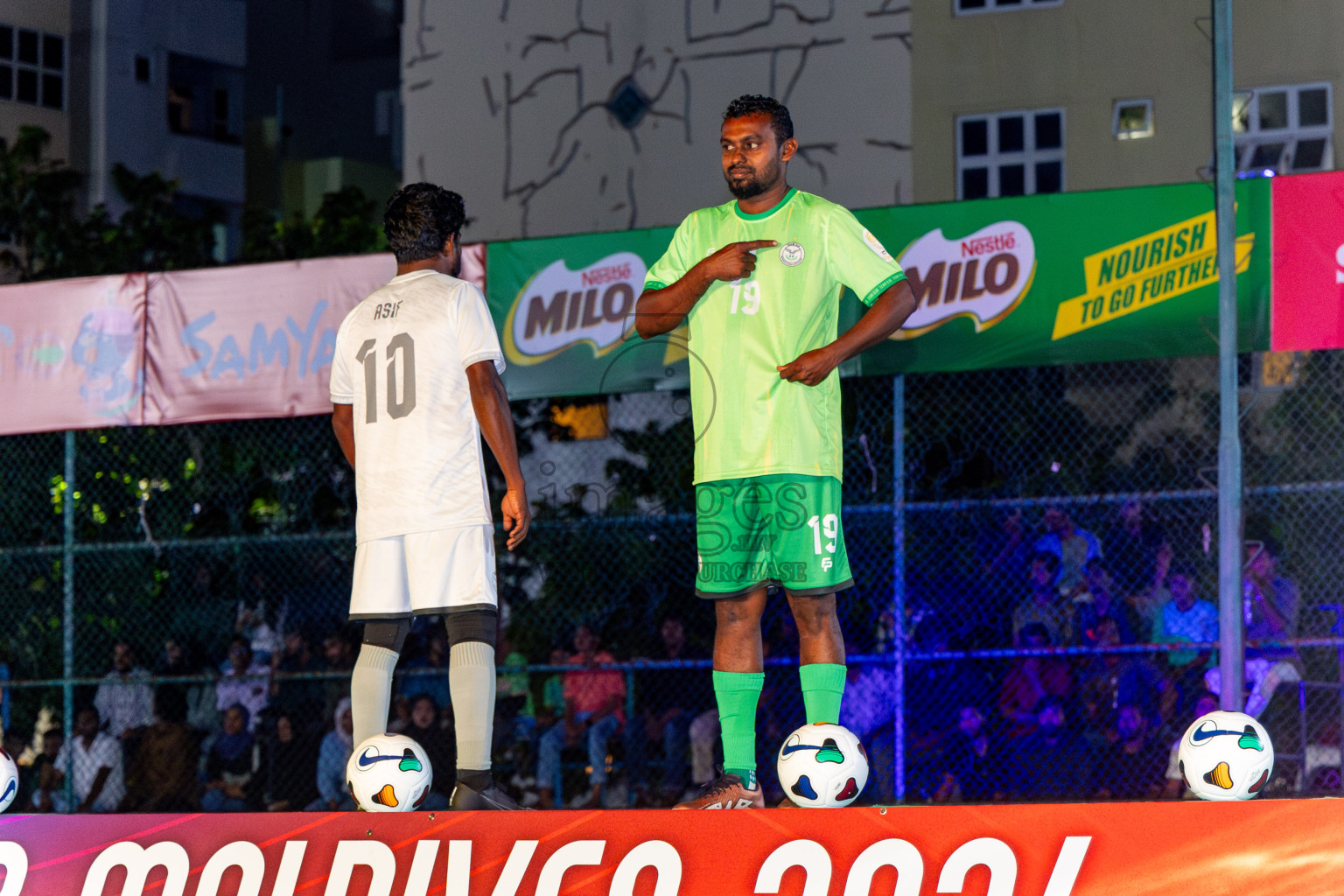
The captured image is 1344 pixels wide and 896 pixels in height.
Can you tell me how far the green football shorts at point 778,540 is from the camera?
15.0 feet

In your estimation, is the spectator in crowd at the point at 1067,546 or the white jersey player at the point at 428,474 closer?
the white jersey player at the point at 428,474

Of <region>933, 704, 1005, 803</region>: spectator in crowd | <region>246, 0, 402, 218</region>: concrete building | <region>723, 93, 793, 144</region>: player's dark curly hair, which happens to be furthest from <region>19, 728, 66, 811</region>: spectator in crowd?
<region>246, 0, 402, 218</region>: concrete building

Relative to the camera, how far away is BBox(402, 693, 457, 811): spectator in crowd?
910 cm

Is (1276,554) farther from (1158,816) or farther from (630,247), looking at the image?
(1158,816)

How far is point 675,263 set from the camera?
194 inches

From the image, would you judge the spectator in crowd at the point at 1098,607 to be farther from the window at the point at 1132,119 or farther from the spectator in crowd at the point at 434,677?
the window at the point at 1132,119

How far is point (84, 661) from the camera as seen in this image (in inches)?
419

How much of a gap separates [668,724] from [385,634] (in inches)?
173

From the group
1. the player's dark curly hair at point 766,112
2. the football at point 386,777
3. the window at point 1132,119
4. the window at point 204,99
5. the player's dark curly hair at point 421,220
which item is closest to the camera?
the football at point 386,777

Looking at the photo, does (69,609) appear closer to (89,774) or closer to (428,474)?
(89,774)

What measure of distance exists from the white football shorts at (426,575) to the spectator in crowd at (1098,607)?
4653 mm

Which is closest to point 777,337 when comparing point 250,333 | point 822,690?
point 822,690

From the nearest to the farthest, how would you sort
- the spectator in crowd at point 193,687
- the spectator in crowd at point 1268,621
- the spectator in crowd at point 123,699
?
the spectator in crowd at point 1268,621 < the spectator in crowd at point 193,687 < the spectator in crowd at point 123,699

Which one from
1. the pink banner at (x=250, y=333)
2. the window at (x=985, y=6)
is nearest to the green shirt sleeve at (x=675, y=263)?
the pink banner at (x=250, y=333)
